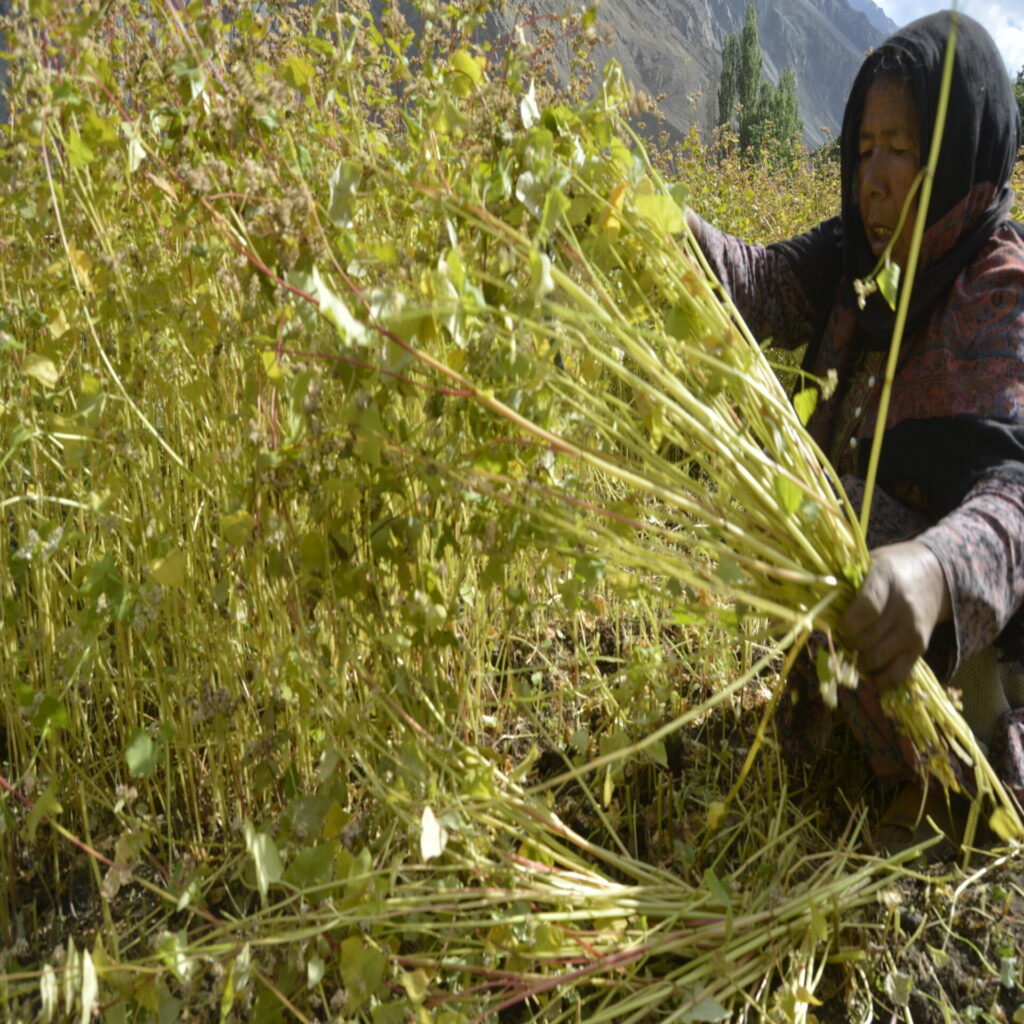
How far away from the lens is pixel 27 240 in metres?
1.23

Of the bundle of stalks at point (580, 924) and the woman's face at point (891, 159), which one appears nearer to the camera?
the bundle of stalks at point (580, 924)

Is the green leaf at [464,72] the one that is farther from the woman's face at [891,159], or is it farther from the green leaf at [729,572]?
the woman's face at [891,159]

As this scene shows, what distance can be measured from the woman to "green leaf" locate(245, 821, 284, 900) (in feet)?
2.67

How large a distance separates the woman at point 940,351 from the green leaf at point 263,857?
814mm

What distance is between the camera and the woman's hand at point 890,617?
35.0 inches

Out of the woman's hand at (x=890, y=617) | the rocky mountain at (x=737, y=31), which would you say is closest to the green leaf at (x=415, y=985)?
the woman's hand at (x=890, y=617)

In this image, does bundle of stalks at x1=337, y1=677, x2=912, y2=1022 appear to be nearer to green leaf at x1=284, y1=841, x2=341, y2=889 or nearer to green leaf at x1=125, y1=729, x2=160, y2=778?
green leaf at x1=284, y1=841, x2=341, y2=889

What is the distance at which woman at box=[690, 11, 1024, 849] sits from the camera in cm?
123

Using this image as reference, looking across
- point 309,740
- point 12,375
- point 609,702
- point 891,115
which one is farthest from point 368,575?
point 891,115

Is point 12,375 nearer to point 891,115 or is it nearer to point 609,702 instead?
point 609,702

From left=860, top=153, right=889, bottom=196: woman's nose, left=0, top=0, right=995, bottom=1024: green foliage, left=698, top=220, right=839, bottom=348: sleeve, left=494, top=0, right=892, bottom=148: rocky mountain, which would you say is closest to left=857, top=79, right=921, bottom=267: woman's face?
left=860, top=153, right=889, bottom=196: woman's nose

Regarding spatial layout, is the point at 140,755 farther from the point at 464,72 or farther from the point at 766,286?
the point at 766,286

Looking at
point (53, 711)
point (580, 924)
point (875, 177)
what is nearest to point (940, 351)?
point (875, 177)

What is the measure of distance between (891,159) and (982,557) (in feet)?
2.34
